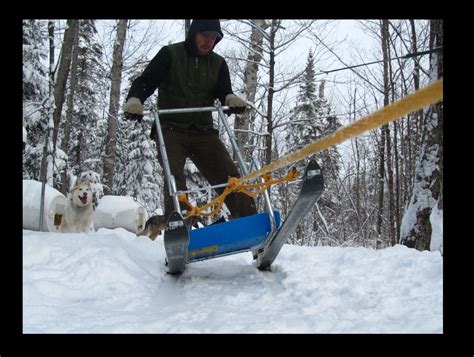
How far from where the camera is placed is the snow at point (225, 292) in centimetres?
196

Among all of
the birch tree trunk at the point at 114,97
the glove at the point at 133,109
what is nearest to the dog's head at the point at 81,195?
the glove at the point at 133,109

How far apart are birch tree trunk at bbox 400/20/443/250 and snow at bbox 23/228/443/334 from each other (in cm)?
136

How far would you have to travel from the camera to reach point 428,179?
462 centimetres

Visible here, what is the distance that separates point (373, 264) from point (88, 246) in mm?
2263

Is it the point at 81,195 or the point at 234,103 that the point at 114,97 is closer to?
the point at 81,195

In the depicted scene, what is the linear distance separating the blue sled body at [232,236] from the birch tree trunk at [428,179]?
7.90 ft

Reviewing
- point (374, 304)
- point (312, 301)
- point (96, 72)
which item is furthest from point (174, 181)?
point (96, 72)

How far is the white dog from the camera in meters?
6.08

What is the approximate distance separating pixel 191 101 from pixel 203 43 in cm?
53

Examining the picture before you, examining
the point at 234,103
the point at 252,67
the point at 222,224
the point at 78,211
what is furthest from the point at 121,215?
the point at 222,224

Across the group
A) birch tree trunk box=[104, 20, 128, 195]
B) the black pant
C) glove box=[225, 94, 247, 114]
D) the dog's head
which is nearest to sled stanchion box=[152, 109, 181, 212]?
the black pant

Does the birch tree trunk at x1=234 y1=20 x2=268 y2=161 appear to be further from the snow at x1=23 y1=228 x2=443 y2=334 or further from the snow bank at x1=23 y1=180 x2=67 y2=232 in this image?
the snow at x1=23 y1=228 x2=443 y2=334

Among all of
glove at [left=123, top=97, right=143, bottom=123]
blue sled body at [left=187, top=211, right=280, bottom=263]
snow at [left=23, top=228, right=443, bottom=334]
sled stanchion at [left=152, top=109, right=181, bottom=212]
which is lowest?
snow at [left=23, top=228, right=443, bottom=334]
